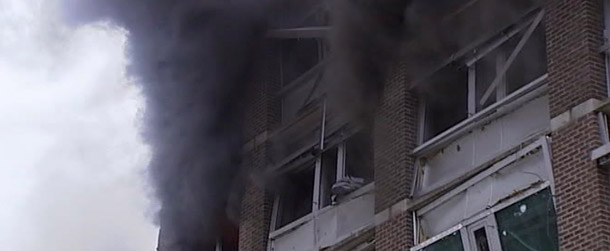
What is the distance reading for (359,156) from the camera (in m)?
17.5

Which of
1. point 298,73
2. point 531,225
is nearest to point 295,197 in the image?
point 298,73

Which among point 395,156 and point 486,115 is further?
point 395,156

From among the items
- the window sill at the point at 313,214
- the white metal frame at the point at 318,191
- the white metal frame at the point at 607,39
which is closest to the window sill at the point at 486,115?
the white metal frame at the point at 607,39

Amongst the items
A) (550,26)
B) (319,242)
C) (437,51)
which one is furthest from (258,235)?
(550,26)

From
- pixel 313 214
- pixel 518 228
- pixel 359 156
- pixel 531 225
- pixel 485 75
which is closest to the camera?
pixel 531 225

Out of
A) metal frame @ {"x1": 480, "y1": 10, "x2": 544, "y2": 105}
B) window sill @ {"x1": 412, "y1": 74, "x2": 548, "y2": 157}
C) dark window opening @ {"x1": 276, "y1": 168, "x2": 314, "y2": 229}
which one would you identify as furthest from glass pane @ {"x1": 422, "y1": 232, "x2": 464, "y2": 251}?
dark window opening @ {"x1": 276, "y1": 168, "x2": 314, "y2": 229}

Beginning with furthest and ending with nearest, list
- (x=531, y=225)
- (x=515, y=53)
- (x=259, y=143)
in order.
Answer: (x=259, y=143) < (x=515, y=53) < (x=531, y=225)

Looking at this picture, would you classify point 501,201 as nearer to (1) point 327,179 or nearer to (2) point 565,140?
(2) point 565,140

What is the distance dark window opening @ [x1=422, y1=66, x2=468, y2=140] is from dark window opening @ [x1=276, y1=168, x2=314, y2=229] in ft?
8.66

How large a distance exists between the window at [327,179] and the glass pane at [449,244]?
2.13m

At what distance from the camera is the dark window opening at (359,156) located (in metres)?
17.3

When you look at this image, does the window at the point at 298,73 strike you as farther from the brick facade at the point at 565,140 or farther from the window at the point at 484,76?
the window at the point at 484,76

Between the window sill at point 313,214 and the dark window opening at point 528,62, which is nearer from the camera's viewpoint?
the dark window opening at point 528,62

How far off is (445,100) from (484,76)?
89 centimetres
